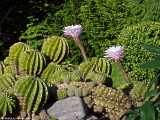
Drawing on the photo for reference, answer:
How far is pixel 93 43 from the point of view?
6.07 metres

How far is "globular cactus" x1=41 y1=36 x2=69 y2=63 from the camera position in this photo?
203 inches

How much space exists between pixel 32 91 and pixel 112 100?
2.18 feet

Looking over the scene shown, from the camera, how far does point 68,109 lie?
4426mm

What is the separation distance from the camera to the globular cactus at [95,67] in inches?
194

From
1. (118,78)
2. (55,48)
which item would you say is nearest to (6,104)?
(55,48)

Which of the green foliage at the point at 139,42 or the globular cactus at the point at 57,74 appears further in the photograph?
the green foliage at the point at 139,42

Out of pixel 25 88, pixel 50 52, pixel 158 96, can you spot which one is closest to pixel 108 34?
pixel 50 52

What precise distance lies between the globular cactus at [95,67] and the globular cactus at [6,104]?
77 cm

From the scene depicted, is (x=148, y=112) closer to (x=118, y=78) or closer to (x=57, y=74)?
(x=57, y=74)

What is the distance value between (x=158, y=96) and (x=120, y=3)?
13.8 feet

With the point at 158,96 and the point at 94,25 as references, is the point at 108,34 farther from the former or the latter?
the point at 158,96

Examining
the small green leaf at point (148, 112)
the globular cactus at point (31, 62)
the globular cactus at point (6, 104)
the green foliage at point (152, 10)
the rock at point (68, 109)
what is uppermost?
the small green leaf at point (148, 112)

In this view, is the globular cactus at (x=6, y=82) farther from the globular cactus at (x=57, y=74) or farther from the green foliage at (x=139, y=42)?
the green foliage at (x=139, y=42)

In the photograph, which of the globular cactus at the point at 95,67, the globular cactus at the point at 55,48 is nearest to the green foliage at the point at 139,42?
the globular cactus at the point at 95,67
